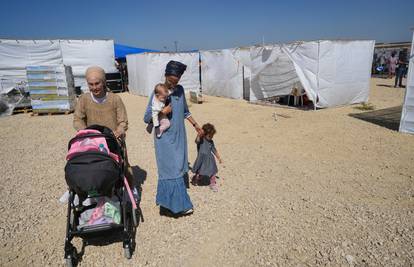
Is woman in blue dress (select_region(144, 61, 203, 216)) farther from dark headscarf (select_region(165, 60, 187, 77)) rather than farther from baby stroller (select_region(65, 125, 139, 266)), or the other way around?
baby stroller (select_region(65, 125, 139, 266))

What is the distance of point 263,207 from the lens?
3.75 m

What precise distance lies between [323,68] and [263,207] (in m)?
7.79

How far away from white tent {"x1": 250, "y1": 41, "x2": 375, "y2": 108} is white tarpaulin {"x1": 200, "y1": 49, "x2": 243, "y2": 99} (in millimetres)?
2129

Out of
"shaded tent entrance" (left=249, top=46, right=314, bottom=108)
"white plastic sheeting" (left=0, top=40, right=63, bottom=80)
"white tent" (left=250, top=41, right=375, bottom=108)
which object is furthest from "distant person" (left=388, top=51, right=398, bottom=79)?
"white plastic sheeting" (left=0, top=40, right=63, bottom=80)

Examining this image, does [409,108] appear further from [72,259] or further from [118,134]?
[72,259]

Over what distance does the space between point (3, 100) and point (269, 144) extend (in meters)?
11.1

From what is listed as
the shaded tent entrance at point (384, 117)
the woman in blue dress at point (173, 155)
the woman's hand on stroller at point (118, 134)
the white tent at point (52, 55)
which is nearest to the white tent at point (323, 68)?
the shaded tent entrance at point (384, 117)

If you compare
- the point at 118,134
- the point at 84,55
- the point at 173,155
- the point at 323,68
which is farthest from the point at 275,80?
the point at 84,55

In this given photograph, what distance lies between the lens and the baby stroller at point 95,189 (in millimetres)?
2539

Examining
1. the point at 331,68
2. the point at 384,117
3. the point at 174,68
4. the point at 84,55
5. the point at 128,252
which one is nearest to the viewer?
the point at 128,252

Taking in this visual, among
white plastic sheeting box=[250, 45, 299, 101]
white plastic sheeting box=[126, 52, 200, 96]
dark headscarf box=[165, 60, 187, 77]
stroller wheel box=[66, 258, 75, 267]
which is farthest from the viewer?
white plastic sheeting box=[126, 52, 200, 96]

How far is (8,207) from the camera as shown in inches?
158

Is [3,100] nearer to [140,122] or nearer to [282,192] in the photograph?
[140,122]

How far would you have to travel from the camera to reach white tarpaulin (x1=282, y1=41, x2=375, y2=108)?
32.6ft
